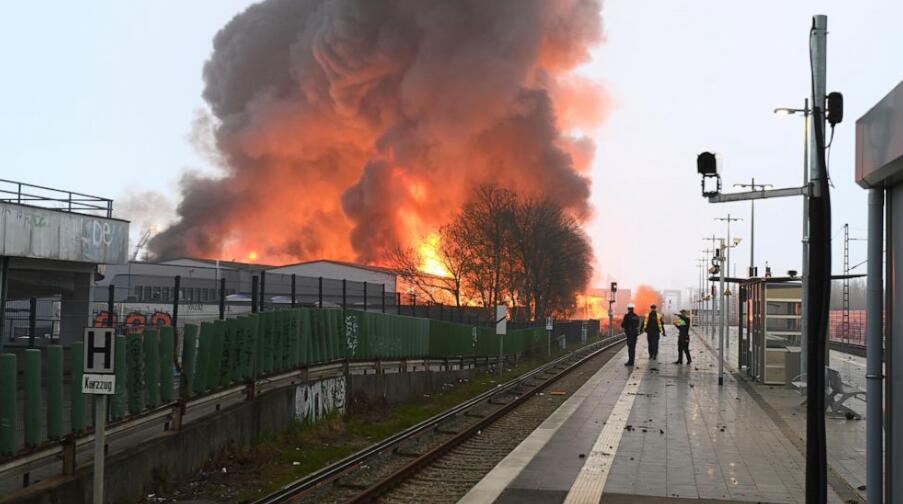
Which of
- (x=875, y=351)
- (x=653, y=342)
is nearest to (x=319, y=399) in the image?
(x=875, y=351)

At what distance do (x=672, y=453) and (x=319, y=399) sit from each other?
5.80 meters

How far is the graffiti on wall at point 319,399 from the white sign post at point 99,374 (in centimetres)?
606

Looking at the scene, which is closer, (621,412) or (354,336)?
(621,412)

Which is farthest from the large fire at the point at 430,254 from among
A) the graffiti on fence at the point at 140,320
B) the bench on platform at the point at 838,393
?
the bench on platform at the point at 838,393

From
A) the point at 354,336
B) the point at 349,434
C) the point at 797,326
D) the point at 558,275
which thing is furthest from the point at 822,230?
the point at 558,275

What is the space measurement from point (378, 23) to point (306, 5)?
14.7 metres

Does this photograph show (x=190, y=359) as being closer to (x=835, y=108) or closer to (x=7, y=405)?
(x=7, y=405)

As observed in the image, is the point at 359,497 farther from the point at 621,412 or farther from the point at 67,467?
the point at 621,412

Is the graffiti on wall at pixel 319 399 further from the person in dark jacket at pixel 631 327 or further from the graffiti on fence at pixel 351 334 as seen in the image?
the person in dark jacket at pixel 631 327

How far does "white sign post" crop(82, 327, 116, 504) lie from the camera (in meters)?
7.22

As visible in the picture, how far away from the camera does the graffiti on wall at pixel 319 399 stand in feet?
44.1

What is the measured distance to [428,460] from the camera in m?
11.2

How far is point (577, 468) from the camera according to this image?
10414 mm

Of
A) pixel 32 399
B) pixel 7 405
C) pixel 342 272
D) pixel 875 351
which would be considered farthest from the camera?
pixel 342 272
